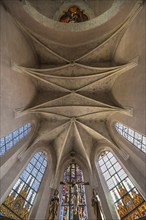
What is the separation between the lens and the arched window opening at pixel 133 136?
8.97 metres

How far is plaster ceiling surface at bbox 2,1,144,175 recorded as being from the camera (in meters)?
10.8

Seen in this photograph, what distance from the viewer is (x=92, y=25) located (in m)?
9.70

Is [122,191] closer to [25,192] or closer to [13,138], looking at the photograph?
[25,192]

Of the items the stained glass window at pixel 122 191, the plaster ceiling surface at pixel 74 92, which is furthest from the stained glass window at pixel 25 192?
the stained glass window at pixel 122 191

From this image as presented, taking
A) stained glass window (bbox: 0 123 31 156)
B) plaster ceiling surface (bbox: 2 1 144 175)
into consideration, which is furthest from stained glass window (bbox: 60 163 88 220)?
stained glass window (bbox: 0 123 31 156)

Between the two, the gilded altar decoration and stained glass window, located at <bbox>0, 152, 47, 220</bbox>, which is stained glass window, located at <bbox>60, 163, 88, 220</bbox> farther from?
the gilded altar decoration

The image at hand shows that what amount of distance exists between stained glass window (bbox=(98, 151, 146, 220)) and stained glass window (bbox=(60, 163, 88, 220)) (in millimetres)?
1711

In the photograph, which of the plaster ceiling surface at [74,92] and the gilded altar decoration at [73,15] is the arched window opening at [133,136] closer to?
the plaster ceiling surface at [74,92]

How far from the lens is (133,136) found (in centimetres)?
987

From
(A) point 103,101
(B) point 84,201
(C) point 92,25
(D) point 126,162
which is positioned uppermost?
(A) point 103,101

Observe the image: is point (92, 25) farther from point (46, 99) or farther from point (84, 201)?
point (84, 201)

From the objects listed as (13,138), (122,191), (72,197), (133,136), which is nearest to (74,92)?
(133,136)

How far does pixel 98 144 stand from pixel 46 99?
5.45m

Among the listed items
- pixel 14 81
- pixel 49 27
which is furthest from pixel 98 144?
pixel 49 27
